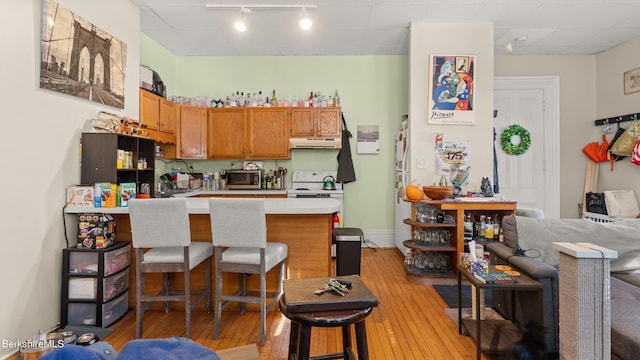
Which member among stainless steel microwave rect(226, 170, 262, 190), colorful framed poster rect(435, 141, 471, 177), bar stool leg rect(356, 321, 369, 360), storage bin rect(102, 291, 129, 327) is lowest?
storage bin rect(102, 291, 129, 327)

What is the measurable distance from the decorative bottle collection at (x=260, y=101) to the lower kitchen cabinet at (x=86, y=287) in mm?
2964

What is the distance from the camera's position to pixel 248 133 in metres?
4.95

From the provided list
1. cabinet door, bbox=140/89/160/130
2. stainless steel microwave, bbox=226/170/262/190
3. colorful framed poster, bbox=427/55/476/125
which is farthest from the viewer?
stainless steel microwave, bbox=226/170/262/190

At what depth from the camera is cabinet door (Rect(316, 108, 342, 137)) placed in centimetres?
489

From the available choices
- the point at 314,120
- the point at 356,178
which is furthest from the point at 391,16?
the point at 356,178

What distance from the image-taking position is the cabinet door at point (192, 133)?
470 centimetres

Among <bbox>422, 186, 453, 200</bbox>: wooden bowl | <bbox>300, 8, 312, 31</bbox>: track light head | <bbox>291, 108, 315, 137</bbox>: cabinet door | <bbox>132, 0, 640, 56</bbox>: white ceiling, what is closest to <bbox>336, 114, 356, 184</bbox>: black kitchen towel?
<bbox>291, 108, 315, 137</bbox>: cabinet door

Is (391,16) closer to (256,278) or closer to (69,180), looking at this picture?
(256,278)

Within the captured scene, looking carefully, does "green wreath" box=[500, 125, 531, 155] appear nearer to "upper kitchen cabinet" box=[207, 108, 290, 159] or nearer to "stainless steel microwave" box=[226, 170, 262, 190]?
"upper kitchen cabinet" box=[207, 108, 290, 159]

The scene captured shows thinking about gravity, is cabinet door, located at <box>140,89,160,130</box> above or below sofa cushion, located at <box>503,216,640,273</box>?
above

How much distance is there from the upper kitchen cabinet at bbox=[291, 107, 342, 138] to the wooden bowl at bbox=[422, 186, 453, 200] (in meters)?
1.87

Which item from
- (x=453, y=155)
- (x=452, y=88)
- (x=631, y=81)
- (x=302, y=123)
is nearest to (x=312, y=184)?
(x=302, y=123)

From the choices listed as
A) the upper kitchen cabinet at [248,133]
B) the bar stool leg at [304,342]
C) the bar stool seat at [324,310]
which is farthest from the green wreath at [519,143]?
the bar stool leg at [304,342]

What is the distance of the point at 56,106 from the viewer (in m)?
2.50
